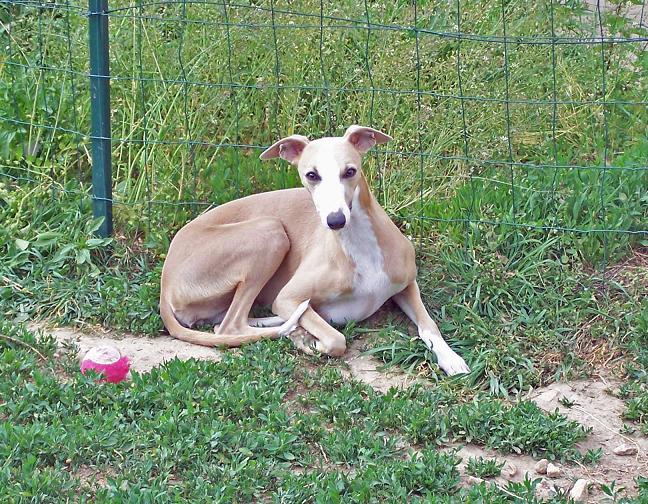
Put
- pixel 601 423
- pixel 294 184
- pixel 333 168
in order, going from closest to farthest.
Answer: pixel 601 423 → pixel 333 168 → pixel 294 184

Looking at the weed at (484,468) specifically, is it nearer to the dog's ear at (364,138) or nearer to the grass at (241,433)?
the grass at (241,433)

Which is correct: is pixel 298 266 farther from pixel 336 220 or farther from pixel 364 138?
pixel 336 220

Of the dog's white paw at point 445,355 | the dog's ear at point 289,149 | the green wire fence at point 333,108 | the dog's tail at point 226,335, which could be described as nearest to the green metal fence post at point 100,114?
the green wire fence at point 333,108

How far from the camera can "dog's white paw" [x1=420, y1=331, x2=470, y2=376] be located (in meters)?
4.56

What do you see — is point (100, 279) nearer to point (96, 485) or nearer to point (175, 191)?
point (175, 191)

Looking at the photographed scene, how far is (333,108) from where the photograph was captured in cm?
627

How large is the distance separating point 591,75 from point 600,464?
10.0 ft

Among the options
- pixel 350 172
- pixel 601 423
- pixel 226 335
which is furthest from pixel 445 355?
pixel 226 335

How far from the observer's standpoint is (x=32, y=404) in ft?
13.7

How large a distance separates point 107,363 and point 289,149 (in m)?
1.32

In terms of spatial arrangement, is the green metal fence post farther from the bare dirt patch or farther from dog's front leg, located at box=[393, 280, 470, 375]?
the bare dirt patch

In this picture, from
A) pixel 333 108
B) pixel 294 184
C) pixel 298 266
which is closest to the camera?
pixel 298 266

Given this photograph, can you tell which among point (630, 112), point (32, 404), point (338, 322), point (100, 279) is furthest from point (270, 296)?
point (630, 112)

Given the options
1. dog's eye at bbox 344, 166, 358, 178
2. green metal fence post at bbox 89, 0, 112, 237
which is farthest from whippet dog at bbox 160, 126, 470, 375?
green metal fence post at bbox 89, 0, 112, 237
